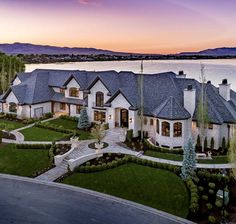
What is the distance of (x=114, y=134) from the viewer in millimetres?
37219

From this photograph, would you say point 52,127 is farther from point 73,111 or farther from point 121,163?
point 121,163

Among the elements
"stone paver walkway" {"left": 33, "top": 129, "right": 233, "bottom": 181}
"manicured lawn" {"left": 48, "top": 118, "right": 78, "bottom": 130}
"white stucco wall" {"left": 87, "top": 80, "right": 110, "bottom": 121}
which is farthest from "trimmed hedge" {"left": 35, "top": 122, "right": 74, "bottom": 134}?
"white stucco wall" {"left": 87, "top": 80, "right": 110, "bottom": 121}

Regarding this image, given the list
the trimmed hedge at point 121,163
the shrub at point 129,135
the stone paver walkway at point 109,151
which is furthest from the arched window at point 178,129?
the trimmed hedge at point 121,163

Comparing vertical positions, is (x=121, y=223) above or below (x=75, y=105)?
below

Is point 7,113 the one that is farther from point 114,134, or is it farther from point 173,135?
point 173,135

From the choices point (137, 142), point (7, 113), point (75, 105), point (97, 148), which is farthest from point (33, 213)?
point (7, 113)

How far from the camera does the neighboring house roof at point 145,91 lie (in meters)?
33.2

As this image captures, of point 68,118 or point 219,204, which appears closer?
point 219,204

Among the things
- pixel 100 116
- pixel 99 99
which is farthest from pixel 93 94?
pixel 100 116

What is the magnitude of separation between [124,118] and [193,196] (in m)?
18.6

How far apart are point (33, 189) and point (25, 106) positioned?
2399cm

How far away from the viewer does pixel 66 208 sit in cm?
1997

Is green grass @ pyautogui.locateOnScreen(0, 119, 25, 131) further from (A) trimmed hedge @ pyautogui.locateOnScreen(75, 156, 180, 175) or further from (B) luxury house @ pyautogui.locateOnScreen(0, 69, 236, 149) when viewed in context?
(A) trimmed hedge @ pyautogui.locateOnScreen(75, 156, 180, 175)

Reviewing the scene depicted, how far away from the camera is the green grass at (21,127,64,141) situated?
36219 millimetres
